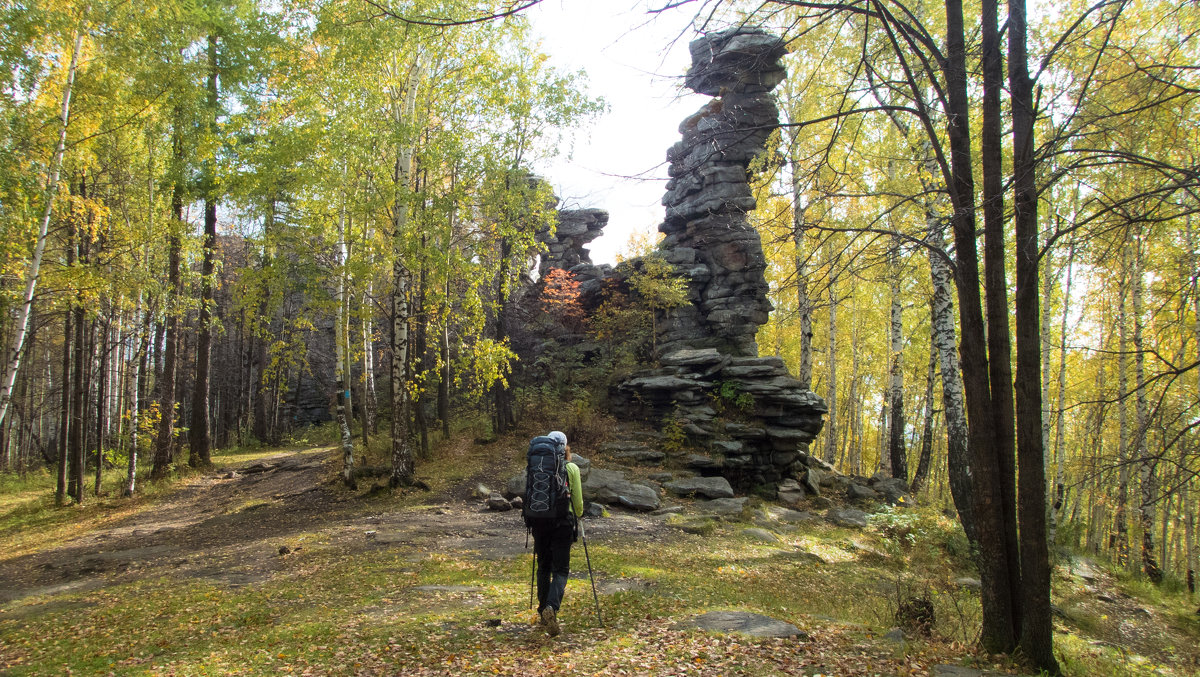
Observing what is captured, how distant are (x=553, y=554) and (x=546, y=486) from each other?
0.71 metres

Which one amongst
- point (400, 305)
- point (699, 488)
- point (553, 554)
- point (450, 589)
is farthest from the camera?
point (699, 488)

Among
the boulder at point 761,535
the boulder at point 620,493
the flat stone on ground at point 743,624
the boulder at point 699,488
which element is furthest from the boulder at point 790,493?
the flat stone on ground at point 743,624

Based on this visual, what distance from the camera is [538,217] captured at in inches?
551

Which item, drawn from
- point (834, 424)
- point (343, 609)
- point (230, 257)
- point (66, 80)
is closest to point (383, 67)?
point (66, 80)

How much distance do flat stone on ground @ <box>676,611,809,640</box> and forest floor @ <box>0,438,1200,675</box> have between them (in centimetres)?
14

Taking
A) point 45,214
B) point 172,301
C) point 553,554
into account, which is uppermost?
point 45,214

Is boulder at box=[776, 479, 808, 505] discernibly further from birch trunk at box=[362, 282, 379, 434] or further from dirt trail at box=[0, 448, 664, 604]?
birch trunk at box=[362, 282, 379, 434]

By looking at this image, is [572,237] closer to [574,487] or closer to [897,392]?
[897,392]

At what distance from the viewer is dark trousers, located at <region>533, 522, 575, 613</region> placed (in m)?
5.61

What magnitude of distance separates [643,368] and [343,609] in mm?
15262

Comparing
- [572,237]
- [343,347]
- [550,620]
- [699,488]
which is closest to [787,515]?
[699,488]

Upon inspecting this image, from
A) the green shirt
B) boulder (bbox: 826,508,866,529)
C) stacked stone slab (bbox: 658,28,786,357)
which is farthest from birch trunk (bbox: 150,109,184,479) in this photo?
boulder (bbox: 826,508,866,529)

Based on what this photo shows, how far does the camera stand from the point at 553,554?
572 cm

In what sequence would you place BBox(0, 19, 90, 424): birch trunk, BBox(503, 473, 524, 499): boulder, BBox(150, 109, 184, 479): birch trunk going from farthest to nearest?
1. BBox(150, 109, 184, 479): birch trunk
2. BBox(503, 473, 524, 499): boulder
3. BBox(0, 19, 90, 424): birch trunk
